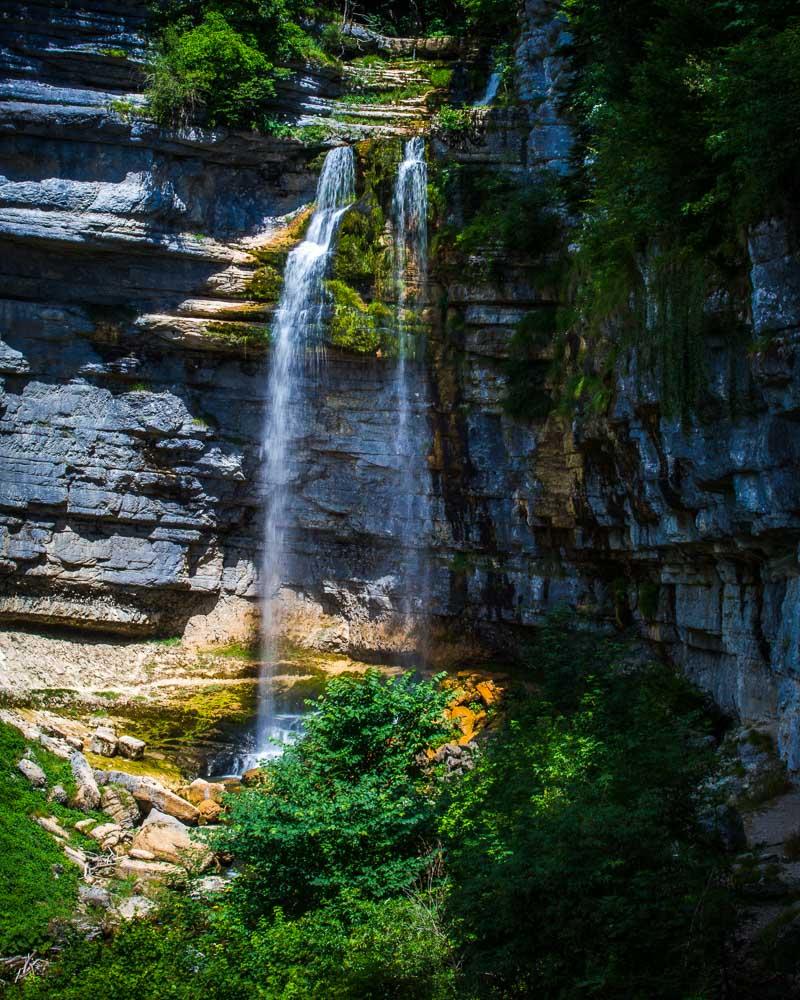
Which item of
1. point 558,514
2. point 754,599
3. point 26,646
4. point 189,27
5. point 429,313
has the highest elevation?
point 189,27

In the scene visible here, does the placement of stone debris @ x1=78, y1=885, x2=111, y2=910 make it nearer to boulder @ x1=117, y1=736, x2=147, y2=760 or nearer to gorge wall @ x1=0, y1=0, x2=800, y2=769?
boulder @ x1=117, y1=736, x2=147, y2=760

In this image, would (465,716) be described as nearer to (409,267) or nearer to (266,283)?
(409,267)

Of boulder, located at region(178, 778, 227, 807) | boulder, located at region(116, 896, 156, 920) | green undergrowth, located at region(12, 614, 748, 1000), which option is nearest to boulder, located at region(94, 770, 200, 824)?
boulder, located at region(178, 778, 227, 807)

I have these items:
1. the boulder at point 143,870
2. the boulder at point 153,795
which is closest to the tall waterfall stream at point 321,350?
the boulder at point 153,795

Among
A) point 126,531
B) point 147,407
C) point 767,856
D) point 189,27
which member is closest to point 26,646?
point 126,531

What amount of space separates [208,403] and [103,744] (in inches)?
303

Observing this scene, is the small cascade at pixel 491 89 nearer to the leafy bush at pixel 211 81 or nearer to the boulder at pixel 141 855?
the leafy bush at pixel 211 81

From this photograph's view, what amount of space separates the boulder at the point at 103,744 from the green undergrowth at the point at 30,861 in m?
1.57

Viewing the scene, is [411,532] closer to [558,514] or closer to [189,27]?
[558,514]

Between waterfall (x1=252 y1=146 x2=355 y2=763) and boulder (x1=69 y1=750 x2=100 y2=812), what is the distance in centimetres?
405

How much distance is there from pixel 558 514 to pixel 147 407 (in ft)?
30.2

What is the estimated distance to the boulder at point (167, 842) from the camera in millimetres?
13752

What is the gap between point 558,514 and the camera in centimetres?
1862

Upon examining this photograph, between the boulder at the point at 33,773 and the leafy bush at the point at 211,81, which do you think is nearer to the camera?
the boulder at the point at 33,773
